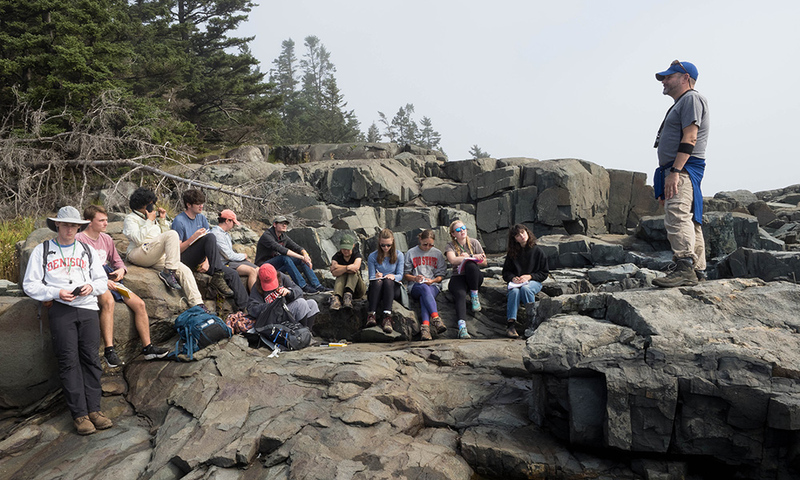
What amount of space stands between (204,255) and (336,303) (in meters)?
2.10

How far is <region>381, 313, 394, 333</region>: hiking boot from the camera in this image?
22.9 ft

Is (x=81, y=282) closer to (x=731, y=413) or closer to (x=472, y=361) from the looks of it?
(x=472, y=361)

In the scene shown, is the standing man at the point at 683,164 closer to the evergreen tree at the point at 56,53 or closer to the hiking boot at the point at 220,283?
the hiking boot at the point at 220,283

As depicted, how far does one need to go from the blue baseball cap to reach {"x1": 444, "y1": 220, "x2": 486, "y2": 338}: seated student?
344 cm

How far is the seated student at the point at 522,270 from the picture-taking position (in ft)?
23.7

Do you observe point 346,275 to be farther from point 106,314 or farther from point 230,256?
point 106,314

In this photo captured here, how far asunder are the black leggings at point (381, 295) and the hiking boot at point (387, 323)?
0.09 metres

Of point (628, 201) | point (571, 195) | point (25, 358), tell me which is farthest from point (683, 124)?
point (628, 201)

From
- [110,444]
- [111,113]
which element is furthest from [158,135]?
[110,444]

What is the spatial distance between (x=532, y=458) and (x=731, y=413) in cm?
157

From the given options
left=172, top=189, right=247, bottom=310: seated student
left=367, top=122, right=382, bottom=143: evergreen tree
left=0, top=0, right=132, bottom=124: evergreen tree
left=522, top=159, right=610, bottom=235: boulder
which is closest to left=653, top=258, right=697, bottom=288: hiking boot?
left=172, top=189, right=247, bottom=310: seated student

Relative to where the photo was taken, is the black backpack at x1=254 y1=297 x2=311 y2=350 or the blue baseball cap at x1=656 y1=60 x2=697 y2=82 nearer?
the blue baseball cap at x1=656 y1=60 x2=697 y2=82

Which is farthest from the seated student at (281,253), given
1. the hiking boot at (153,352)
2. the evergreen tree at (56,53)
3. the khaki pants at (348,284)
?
the evergreen tree at (56,53)

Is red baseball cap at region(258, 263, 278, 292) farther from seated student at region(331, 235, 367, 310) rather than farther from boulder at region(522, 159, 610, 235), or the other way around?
boulder at region(522, 159, 610, 235)
